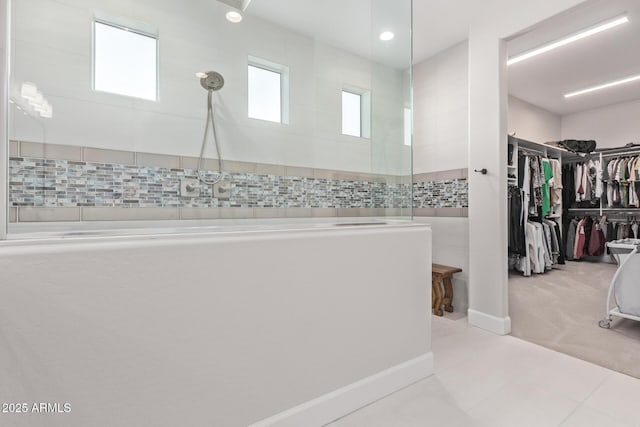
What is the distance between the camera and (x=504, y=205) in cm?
237

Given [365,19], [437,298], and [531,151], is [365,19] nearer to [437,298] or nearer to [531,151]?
[437,298]

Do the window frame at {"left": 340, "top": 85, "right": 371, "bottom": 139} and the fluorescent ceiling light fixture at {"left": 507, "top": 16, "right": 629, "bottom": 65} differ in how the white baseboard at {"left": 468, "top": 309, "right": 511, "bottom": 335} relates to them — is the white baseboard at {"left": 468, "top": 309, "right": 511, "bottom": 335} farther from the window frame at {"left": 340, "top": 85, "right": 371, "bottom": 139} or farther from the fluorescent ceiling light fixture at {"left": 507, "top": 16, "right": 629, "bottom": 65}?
the fluorescent ceiling light fixture at {"left": 507, "top": 16, "right": 629, "bottom": 65}

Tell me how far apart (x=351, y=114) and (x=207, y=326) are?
1.72 metres

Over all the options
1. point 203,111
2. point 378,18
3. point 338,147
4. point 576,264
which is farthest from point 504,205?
point 576,264

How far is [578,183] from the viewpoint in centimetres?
533

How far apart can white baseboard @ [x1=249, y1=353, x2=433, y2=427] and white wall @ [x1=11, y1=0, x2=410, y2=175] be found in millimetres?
1146

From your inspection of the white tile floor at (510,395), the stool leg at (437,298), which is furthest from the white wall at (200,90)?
the stool leg at (437,298)

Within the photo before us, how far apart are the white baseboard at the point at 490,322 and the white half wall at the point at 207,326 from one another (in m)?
1.09

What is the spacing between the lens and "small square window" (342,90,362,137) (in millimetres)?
2177

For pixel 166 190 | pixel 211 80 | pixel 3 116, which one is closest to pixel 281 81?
pixel 211 80

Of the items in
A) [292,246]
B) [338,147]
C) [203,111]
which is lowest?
[292,246]

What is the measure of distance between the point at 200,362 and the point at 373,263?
34.9 inches

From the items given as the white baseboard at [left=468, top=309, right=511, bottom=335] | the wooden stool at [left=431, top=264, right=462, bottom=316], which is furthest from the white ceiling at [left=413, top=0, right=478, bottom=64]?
the white baseboard at [left=468, top=309, right=511, bottom=335]

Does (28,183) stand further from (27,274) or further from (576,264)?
(576,264)
